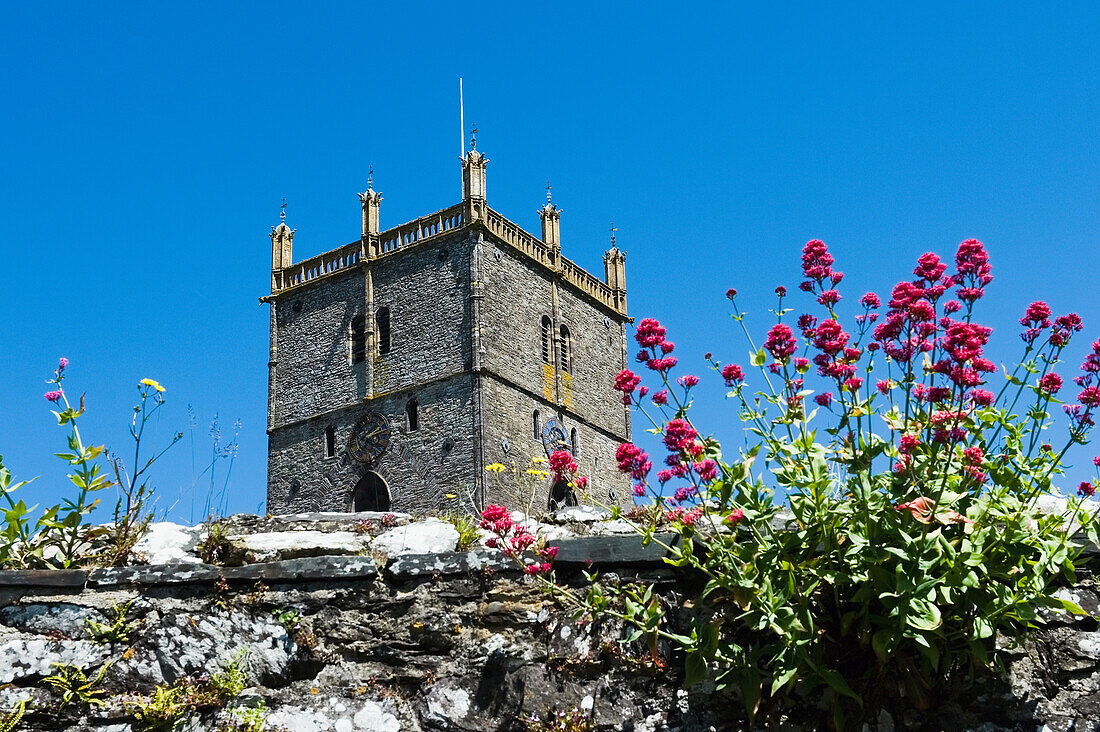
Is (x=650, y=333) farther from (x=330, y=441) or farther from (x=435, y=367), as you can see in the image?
(x=330, y=441)

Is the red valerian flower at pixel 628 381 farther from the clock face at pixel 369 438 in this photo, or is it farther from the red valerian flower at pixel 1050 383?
the clock face at pixel 369 438

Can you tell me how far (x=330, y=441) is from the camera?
4225 cm

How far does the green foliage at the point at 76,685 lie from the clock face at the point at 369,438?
3551cm

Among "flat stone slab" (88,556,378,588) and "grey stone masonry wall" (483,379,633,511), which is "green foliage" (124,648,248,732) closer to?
"flat stone slab" (88,556,378,588)

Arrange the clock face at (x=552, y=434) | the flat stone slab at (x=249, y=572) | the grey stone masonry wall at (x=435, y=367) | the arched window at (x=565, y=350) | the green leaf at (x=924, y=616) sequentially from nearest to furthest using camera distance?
the green leaf at (x=924, y=616), the flat stone slab at (x=249, y=572), the grey stone masonry wall at (x=435, y=367), the clock face at (x=552, y=434), the arched window at (x=565, y=350)

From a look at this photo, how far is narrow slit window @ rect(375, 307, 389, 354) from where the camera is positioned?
41.8 m

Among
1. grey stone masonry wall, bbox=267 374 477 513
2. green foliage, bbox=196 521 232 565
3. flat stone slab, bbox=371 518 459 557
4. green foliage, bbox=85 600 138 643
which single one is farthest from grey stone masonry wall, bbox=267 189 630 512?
green foliage, bbox=85 600 138 643

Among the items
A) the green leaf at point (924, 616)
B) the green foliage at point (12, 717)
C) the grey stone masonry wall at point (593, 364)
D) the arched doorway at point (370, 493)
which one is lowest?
the green foliage at point (12, 717)

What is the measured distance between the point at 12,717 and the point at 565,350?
38082 mm

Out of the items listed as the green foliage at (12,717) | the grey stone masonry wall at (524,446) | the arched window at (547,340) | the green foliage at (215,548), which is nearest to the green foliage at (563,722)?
the green foliage at (215,548)

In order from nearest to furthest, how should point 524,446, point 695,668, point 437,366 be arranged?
point 695,668 < point 524,446 < point 437,366

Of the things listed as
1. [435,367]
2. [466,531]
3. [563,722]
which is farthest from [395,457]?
[563,722]

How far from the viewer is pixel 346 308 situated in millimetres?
43250

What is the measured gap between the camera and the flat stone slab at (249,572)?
18.1 feet
